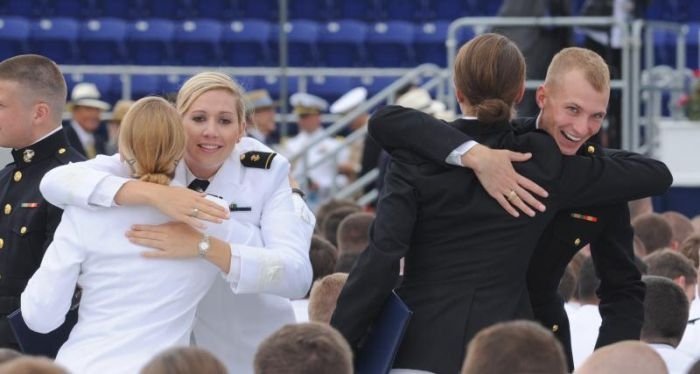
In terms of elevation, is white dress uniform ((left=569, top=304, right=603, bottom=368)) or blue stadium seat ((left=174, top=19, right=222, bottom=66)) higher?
white dress uniform ((left=569, top=304, right=603, bottom=368))

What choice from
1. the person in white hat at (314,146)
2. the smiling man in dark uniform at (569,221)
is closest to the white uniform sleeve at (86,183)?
the smiling man in dark uniform at (569,221)

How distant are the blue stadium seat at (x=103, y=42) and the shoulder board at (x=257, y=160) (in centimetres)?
1438

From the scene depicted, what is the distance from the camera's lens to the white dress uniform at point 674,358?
4.73m

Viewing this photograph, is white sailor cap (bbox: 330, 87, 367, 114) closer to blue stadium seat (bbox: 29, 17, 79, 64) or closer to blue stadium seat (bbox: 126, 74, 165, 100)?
blue stadium seat (bbox: 126, 74, 165, 100)

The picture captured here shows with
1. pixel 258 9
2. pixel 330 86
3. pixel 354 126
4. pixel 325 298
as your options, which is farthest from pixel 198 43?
pixel 325 298

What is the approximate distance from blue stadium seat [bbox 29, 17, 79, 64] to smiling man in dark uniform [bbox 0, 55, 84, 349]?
1377 centimetres

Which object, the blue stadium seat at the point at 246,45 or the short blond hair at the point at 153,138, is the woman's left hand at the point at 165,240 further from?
the blue stadium seat at the point at 246,45

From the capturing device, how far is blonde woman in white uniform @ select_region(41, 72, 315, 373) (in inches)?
149

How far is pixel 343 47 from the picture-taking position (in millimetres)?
18547

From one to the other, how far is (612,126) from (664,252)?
523cm

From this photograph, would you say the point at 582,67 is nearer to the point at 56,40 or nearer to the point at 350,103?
the point at 350,103

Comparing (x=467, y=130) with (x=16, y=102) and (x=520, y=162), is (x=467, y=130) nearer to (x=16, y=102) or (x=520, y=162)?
(x=520, y=162)

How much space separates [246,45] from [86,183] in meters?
14.9

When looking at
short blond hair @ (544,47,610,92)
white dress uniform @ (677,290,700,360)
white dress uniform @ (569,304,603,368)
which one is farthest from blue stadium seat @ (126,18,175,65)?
short blond hair @ (544,47,610,92)
